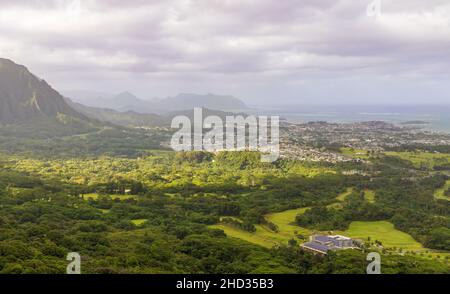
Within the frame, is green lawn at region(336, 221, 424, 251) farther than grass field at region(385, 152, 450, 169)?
No

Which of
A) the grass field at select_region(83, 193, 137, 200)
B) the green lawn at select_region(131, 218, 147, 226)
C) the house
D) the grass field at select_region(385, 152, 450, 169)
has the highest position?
the grass field at select_region(385, 152, 450, 169)

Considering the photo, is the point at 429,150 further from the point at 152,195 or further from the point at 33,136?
the point at 33,136

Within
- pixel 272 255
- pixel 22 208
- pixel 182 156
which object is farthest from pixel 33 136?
pixel 272 255

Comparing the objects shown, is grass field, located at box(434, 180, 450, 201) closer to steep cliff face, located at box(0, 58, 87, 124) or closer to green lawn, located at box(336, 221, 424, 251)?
green lawn, located at box(336, 221, 424, 251)

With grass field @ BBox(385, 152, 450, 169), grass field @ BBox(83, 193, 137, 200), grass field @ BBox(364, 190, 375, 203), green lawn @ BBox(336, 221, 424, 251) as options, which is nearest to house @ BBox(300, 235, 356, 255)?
green lawn @ BBox(336, 221, 424, 251)

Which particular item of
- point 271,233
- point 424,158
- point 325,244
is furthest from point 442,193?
point 325,244

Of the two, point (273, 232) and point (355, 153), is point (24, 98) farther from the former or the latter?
point (273, 232)

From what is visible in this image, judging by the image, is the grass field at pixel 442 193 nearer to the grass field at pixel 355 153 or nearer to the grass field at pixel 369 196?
the grass field at pixel 369 196
